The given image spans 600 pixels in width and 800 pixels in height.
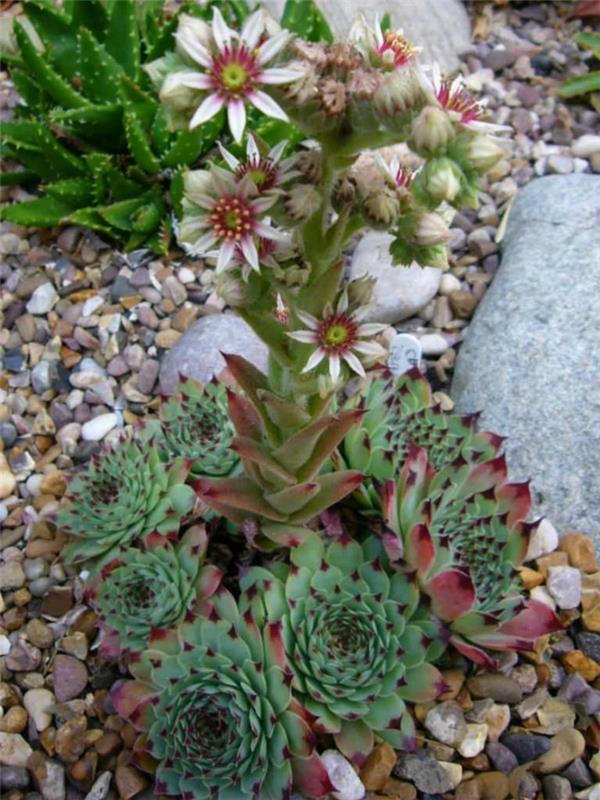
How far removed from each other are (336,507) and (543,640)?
25.5 inches

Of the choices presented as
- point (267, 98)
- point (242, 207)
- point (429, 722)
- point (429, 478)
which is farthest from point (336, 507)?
point (267, 98)

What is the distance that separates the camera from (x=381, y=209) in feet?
5.73

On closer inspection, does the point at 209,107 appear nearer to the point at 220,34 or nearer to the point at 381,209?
the point at 220,34

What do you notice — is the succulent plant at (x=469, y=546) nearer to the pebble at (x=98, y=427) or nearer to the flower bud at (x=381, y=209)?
the flower bud at (x=381, y=209)

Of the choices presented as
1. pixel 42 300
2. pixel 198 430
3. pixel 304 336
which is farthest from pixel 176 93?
pixel 42 300

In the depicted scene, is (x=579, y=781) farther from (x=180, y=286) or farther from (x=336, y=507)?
(x=180, y=286)

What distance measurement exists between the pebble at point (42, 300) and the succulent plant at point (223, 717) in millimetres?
1501

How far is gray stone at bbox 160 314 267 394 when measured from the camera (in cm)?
293

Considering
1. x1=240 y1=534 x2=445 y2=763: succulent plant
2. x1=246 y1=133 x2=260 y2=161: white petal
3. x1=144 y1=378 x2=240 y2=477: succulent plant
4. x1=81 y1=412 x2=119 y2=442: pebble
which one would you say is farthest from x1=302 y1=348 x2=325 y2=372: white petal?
x1=81 y1=412 x2=119 y2=442: pebble

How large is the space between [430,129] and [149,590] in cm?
130

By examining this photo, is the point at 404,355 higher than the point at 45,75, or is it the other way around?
the point at 45,75

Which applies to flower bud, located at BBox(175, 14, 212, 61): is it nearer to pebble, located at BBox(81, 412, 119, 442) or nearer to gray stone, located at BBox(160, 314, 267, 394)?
gray stone, located at BBox(160, 314, 267, 394)

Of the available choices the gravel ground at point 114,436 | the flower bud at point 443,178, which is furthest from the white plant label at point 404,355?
the flower bud at point 443,178

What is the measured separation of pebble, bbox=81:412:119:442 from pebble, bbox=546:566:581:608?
1.41m
